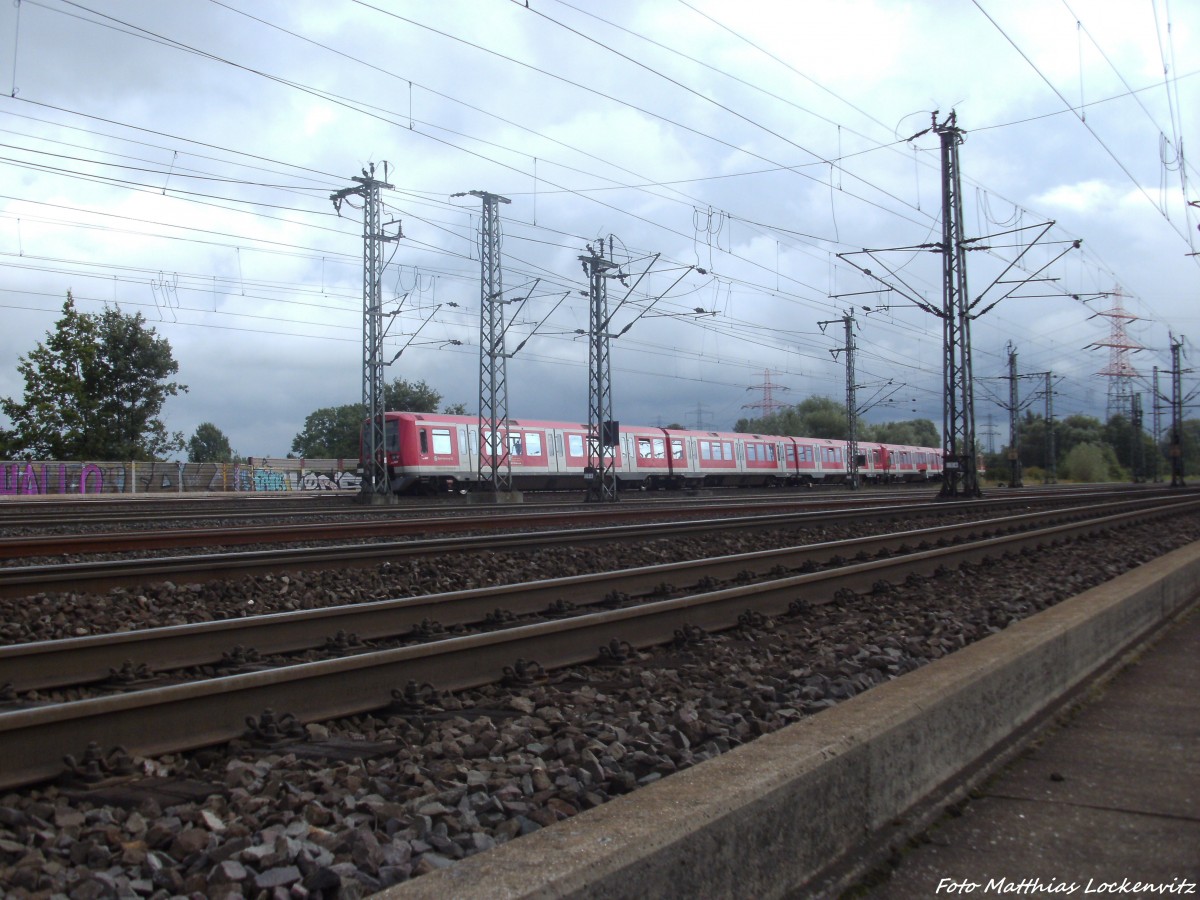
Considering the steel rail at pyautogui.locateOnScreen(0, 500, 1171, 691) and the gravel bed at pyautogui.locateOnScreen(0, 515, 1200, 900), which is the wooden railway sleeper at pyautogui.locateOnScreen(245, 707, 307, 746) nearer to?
the gravel bed at pyautogui.locateOnScreen(0, 515, 1200, 900)

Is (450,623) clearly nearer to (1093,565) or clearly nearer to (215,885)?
(215,885)

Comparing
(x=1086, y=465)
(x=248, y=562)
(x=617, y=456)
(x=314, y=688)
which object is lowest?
(x=314, y=688)

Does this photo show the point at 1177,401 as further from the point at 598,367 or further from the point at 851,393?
the point at 598,367

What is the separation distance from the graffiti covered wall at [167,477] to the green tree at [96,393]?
4334 millimetres

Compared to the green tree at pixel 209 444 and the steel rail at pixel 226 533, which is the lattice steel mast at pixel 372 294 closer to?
the steel rail at pixel 226 533

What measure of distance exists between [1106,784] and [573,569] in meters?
6.91

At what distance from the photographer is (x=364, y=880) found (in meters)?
2.63

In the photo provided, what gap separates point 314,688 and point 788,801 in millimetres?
2602

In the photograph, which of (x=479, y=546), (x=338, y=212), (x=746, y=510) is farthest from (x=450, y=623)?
(x=338, y=212)

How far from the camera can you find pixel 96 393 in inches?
1881

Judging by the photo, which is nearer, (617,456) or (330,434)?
(617,456)

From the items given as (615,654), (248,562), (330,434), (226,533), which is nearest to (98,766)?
(615,654)

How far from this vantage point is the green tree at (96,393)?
44375 mm

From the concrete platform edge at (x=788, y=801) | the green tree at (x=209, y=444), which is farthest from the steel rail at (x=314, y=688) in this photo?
the green tree at (x=209, y=444)
